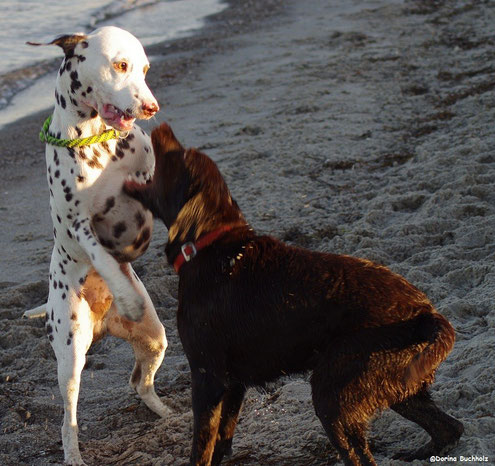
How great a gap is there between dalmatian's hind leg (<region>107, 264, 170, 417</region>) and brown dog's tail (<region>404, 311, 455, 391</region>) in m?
1.59

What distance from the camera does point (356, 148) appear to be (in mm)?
7742

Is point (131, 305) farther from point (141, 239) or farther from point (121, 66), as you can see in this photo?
point (121, 66)

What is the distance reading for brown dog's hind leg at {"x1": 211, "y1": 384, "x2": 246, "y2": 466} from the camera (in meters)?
3.84

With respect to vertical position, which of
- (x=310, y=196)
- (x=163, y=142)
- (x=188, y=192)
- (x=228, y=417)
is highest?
(x=163, y=142)

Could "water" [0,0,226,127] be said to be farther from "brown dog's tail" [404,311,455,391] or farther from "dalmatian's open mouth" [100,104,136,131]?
"brown dog's tail" [404,311,455,391]

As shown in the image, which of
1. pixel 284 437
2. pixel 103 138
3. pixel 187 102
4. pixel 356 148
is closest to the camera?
pixel 284 437

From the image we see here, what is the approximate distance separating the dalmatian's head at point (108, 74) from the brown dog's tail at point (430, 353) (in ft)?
5.77

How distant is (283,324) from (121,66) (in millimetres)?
1652

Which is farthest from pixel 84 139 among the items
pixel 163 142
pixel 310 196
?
pixel 310 196

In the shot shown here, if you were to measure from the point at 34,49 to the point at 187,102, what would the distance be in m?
4.54

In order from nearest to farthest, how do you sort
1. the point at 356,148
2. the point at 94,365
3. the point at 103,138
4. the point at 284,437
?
the point at 284,437
the point at 103,138
the point at 94,365
the point at 356,148

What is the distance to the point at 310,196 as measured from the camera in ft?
22.8

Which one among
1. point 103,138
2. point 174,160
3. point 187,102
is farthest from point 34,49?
point 174,160

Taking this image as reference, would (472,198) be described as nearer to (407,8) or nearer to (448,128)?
(448,128)
